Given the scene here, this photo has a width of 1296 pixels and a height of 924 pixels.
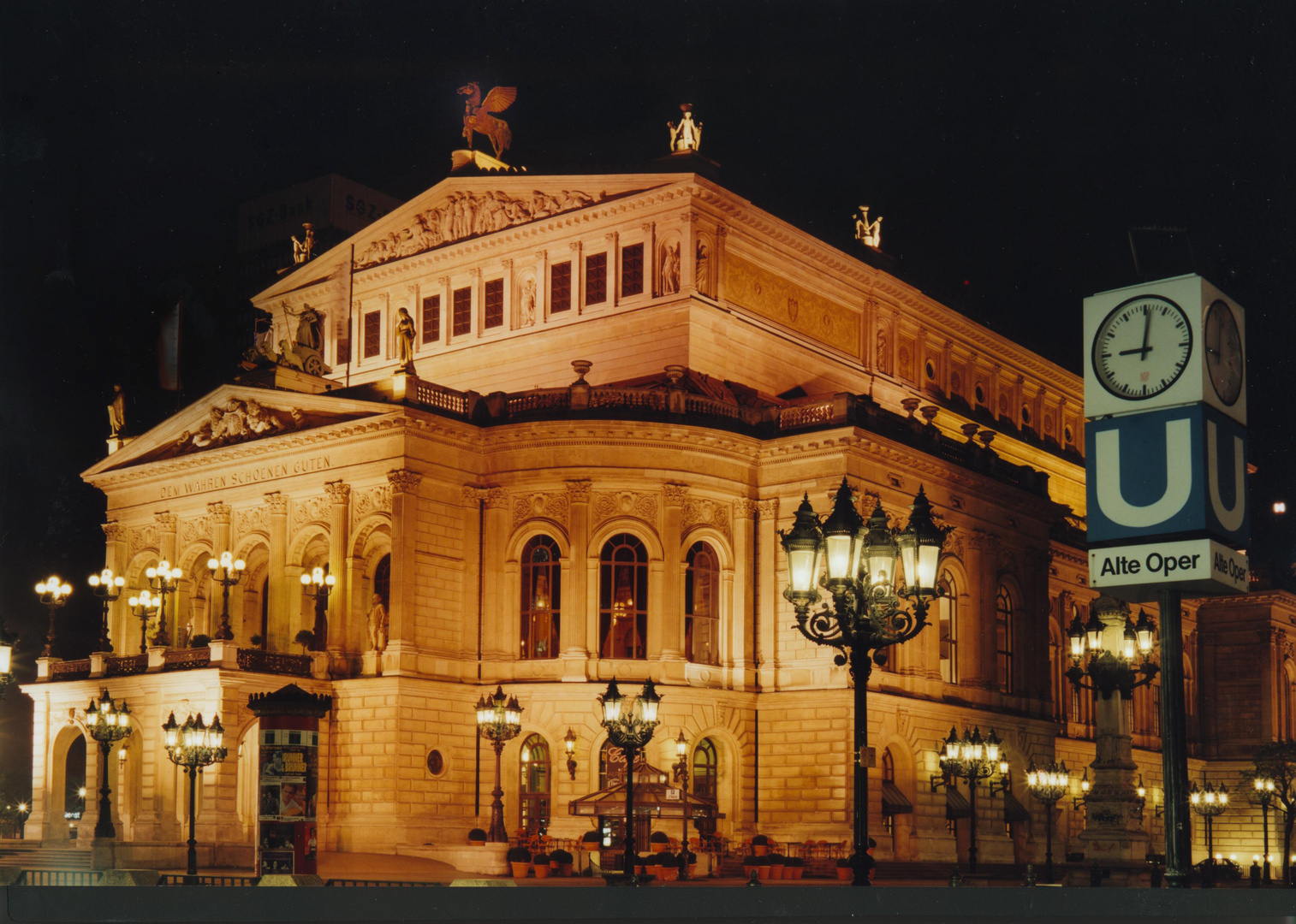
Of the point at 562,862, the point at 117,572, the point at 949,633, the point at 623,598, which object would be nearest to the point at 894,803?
the point at 949,633

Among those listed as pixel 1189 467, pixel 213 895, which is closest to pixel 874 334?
pixel 1189 467

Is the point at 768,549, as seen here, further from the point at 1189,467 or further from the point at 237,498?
the point at 1189,467

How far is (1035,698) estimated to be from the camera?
66.1 meters

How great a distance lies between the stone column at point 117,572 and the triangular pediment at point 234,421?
216cm

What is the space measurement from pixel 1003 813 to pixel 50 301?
38133 mm

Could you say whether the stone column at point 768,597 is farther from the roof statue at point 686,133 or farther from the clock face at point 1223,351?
the clock face at point 1223,351

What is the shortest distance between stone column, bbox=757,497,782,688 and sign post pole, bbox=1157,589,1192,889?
33.4 meters

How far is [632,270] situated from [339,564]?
1530 cm

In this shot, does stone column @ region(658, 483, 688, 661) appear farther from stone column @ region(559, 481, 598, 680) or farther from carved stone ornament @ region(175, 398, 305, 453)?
carved stone ornament @ region(175, 398, 305, 453)

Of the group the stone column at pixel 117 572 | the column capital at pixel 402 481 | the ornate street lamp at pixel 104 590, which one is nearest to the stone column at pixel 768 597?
the column capital at pixel 402 481

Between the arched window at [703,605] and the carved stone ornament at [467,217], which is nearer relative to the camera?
the arched window at [703,605]

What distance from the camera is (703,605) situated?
55.5 metres

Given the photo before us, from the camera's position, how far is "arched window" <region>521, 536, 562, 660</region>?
54.5m

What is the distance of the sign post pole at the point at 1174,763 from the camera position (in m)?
20.9
